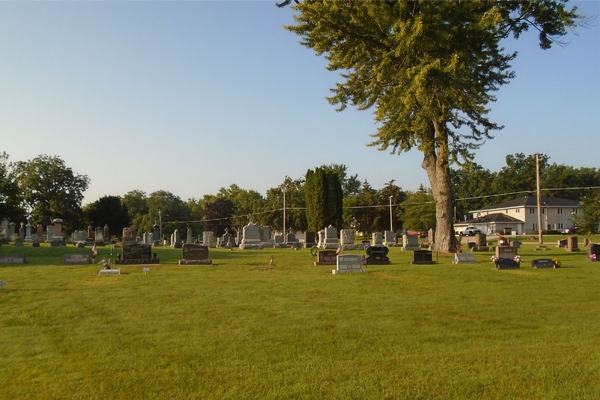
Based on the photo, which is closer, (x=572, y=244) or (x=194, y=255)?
(x=194, y=255)

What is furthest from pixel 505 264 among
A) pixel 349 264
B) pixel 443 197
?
pixel 443 197

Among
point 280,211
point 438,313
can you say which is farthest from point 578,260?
point 280,211

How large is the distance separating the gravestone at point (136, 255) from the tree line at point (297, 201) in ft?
92.9

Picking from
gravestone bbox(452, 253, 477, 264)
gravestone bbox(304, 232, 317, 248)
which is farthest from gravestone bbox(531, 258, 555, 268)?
gravestone bbox(304, 232, 317, 248)

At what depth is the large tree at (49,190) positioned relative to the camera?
238 ft

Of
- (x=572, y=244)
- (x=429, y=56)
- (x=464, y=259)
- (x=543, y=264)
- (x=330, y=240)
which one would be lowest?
(x=543, y=264)

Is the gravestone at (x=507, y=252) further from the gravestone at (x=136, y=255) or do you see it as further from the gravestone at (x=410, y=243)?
the gravestone at (x=136, y=255)

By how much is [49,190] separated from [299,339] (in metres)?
74.1

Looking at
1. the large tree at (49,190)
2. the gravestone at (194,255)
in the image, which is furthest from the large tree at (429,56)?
the large tree at (49,190)

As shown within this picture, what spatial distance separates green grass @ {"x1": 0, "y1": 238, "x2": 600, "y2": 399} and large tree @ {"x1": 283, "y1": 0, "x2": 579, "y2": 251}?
40.3ft

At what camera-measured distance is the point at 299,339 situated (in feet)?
29.6

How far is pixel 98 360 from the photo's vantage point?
25.6ft

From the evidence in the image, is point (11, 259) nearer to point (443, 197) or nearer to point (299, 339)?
point (299, 339)

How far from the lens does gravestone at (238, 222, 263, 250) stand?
3853 centimetres
